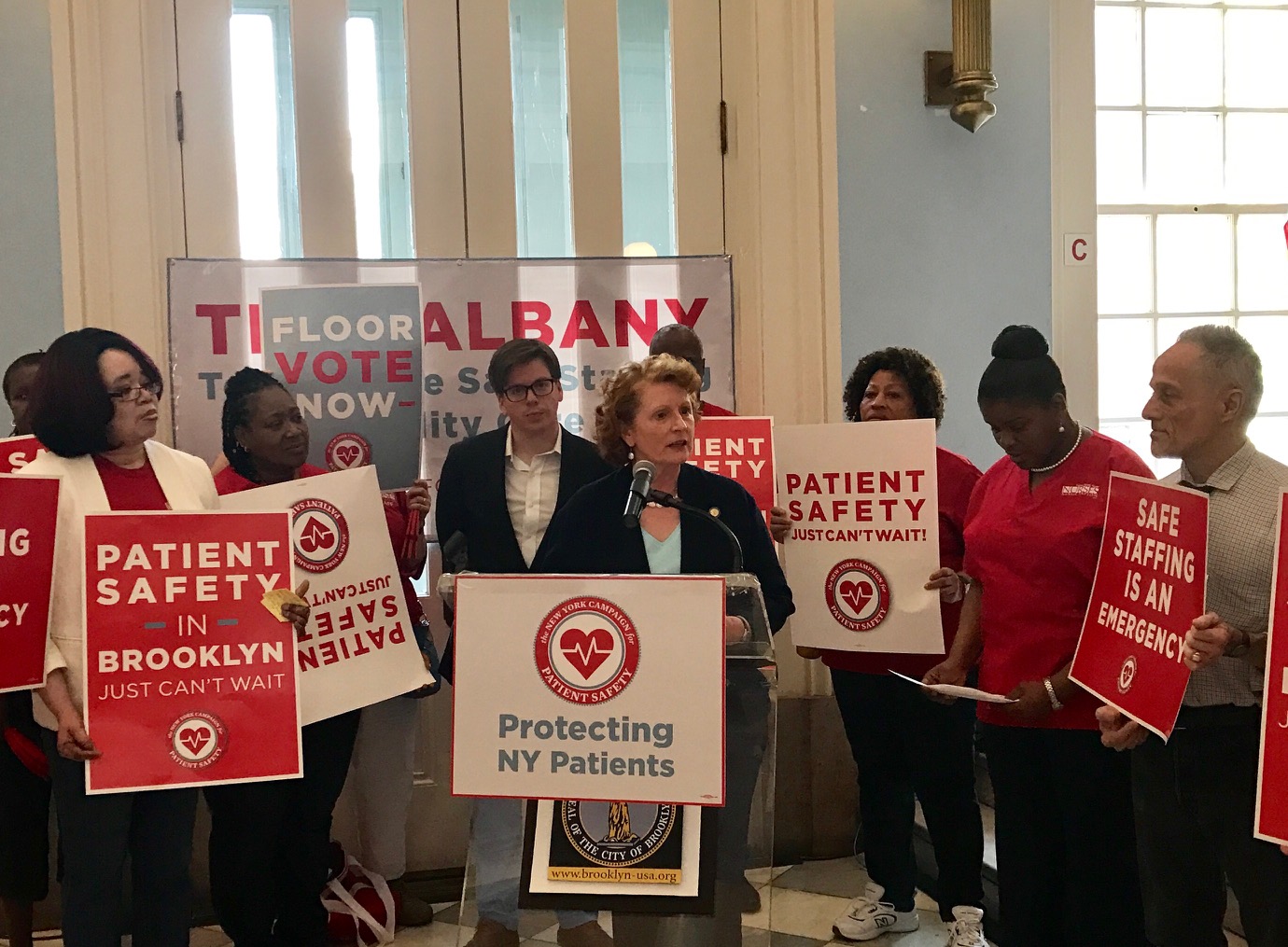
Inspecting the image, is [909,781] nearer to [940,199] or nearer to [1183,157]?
[940,199]

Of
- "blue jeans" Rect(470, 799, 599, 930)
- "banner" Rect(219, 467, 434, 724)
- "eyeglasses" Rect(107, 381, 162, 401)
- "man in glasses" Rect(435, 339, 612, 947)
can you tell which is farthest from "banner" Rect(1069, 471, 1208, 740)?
"eyeglasses" Rect(107, 381, 162, 401)

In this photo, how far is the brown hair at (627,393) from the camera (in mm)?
2449

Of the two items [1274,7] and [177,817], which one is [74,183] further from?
[1274,7]

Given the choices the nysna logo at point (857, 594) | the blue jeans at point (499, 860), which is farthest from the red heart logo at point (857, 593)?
the blue jeans at point (499, 860)

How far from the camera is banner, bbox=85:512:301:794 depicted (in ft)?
7.36

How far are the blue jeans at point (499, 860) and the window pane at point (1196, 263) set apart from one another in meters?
3.30

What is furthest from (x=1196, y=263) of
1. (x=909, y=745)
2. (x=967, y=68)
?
(x=909, y=745)

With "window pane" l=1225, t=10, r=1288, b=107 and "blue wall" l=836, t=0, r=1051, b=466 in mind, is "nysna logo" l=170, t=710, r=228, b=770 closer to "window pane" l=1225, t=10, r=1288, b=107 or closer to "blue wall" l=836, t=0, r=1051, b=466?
"blue wall" l=836, t=0, r=1051, b=466

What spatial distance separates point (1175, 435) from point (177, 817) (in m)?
2.11

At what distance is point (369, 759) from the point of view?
3383 millimetres

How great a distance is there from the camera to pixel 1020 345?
8.14ft

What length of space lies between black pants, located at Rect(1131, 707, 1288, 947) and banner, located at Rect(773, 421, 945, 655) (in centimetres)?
70

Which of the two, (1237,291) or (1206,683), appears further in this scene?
(1237,291)

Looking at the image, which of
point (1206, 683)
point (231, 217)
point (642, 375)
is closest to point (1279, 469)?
point (1206, 683)
